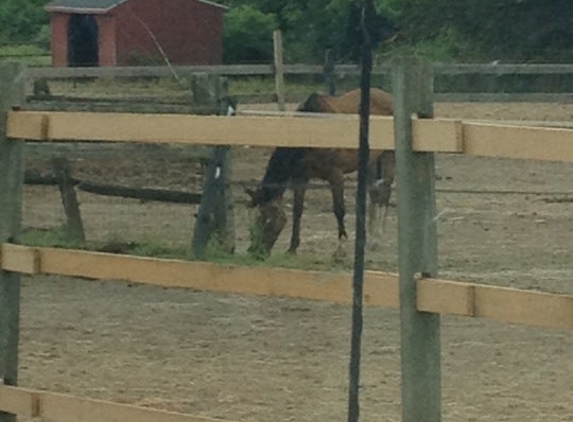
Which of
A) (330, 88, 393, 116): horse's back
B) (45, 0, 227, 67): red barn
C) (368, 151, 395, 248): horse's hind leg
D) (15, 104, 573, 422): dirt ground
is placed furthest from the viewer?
(45, 0, 227, 67): red barn

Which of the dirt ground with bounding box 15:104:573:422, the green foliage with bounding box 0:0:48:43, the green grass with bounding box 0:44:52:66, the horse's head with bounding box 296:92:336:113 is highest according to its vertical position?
the green foliage with bounding box 0:0:48:43

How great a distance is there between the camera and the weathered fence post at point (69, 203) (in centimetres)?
1099

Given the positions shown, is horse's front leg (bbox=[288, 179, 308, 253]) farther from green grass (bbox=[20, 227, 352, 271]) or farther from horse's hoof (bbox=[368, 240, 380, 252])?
horse's hoof (bbox=[368, 240, 380, 252])

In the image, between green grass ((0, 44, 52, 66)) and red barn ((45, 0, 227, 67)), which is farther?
red barn ((45, 0, 227, 67))

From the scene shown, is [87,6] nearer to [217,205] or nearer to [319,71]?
[319,71]

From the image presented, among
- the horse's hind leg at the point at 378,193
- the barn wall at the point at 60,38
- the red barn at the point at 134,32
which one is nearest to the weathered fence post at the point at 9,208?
the horse's hind leg at the point at 378,193

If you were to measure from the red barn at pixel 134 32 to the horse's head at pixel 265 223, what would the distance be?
19751 mm

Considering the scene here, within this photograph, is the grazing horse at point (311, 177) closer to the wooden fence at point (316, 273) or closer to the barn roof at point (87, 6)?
the wooden fence at point (316, 273)

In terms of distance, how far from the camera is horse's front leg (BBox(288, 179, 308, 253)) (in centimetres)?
1088

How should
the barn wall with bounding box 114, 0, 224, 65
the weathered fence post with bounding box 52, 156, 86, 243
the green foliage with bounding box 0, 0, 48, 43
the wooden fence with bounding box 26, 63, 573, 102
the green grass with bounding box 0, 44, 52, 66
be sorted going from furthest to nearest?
1. the green foliage with bounding box 0, 0, 48, 43
2. the barn wall with bounding box 114, 0, 224, 65
3. the green grass with bounding box 0, 44, 52, 66
4. the wooden fence with bounding box 26, 63, 573, 102
5. the weathered fence post with bounding box 52, 156, 86, 243

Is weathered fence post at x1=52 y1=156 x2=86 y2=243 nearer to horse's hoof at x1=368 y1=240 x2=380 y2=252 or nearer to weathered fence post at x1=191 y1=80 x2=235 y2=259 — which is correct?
weathered fence post at x1=191 y1=80 x2=235 y2=259

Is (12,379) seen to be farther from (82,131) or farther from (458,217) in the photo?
(458,217)

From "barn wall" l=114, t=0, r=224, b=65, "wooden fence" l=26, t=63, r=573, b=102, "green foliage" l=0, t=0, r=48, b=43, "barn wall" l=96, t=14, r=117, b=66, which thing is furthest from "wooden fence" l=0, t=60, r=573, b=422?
"green foliage" l=0, t=0, r=48, b=43

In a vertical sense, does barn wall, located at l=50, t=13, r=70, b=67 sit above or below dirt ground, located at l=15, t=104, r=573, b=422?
above
